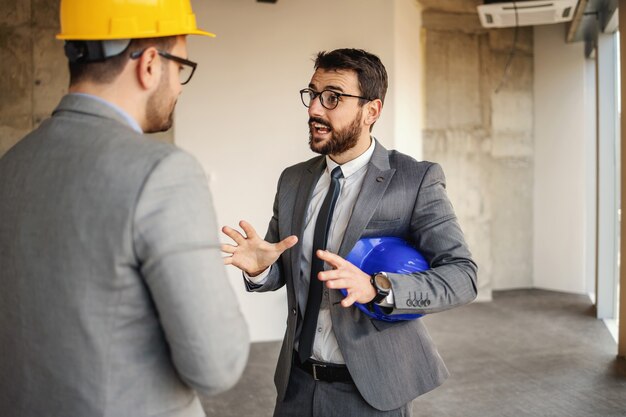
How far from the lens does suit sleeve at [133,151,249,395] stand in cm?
106

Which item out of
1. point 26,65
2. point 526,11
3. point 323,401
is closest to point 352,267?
point 323,401

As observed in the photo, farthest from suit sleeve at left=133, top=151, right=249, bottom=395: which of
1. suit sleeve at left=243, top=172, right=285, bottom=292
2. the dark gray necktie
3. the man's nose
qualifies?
the man's nose

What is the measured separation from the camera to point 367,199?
204cm

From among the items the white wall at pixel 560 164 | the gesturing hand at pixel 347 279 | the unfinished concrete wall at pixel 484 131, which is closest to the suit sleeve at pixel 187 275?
the gesturing hand at pixel 347 279

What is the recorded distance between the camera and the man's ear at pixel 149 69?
4.01 ft

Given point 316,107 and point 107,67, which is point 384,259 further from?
point 107,67

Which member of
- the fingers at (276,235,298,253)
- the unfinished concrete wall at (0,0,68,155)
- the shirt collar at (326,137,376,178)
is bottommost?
the fingers at (276,235,298,253)

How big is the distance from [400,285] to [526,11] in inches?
234

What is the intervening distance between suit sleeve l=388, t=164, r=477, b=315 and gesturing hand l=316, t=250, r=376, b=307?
0.09 m

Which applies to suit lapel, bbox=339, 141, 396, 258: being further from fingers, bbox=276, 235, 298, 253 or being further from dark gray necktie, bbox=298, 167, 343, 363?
fingers, bbox=276, 235, 298, 253

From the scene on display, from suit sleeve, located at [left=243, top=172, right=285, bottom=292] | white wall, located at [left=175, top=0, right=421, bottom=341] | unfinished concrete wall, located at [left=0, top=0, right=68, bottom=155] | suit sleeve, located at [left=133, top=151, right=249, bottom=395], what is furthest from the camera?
white wall, located at [left=175, top=0, right=421, bottom=341]

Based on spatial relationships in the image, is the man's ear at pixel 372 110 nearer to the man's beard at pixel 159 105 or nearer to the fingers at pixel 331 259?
the fingers at pixel 331 259

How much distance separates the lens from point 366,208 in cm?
202

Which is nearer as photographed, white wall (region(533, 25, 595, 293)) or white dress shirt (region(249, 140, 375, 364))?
white dress shirt (region(249, 140, 375, 364))
